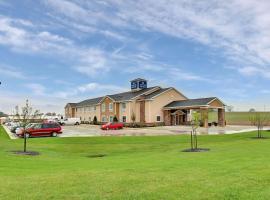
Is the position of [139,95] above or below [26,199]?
above

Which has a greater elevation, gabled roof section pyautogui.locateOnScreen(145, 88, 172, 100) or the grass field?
gabled roof section pyautogui.locateOnScreen(145, 88, 172, 100)

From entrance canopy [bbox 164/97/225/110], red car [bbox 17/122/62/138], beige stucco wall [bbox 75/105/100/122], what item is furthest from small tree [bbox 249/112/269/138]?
beige stucco wall [bbox 75/105/100/122]

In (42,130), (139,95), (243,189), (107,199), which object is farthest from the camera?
(139,95)

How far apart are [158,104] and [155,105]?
2.64 ft

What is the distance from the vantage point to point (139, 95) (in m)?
70.9

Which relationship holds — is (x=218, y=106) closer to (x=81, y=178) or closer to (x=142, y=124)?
(x=142, y=124)

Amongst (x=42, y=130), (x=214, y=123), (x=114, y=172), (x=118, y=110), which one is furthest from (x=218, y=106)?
(x=114, y=172)

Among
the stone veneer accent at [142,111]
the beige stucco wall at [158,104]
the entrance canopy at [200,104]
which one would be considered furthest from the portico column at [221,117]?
the stone veneer accent at [142,111]

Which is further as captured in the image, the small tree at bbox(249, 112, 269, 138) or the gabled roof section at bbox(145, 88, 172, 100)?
the gabled roof section at bbox(145, 88, 172, 100)

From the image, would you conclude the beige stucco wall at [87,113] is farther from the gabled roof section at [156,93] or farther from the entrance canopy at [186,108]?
the entrance canopy at [186,108]

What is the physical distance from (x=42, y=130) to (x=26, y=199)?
1351 inches

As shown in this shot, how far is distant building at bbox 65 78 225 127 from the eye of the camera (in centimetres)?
6488

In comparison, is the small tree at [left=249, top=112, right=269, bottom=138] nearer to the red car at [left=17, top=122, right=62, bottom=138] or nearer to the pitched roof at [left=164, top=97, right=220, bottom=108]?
the pitched roof at [left=164, top=97, right=220, bottom=108]

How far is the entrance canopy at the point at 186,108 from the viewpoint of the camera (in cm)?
6228
